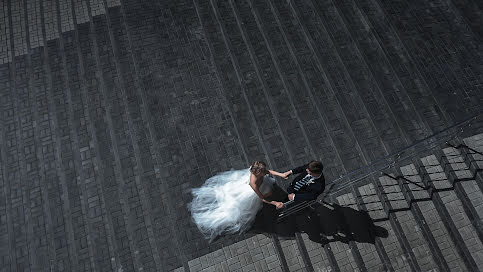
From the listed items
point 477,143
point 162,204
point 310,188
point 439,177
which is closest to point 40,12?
point 162,204

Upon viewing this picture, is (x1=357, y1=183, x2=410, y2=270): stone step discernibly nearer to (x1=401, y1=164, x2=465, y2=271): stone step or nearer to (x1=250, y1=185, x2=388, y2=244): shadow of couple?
(x1=250, y1=185, x2=388, y2=244): shadow of couple

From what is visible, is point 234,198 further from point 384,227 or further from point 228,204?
point 384,227

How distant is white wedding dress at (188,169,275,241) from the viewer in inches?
279

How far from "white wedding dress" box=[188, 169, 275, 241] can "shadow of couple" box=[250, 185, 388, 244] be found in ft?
1.09

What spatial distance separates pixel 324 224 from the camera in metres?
7.20

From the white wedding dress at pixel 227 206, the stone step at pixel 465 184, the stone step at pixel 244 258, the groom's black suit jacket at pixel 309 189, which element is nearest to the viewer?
the groom's black suit jacket at pixel 309 189

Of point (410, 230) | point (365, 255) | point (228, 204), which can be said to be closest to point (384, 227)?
point (410, 230)

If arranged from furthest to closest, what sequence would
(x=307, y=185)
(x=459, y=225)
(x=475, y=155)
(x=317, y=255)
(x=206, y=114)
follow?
(x=206, y=114)
(x=475, y=155)
(x=317, y=255)
(x=459, y=225)
(x=307, y=185)

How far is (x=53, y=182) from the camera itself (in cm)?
793

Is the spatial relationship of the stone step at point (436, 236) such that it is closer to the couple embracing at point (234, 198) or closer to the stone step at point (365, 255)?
the stone step at point (365, 255)

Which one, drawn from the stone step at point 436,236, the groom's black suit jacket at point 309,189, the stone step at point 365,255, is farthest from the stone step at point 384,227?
the groom's black suit jacket at point 309,189

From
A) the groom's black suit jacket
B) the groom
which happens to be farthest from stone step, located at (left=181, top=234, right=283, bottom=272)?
the groom's black suit jacket

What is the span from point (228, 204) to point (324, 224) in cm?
218

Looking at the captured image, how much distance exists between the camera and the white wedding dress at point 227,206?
7094 mm
